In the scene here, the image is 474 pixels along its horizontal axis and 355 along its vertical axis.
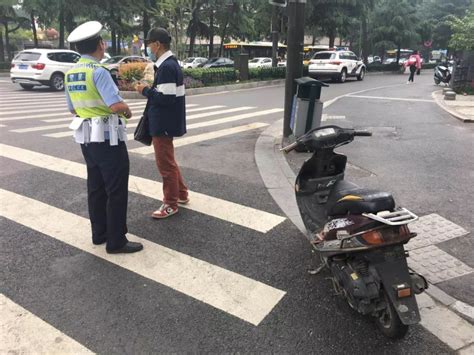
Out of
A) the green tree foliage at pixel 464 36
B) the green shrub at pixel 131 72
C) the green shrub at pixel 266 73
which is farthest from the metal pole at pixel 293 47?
the green shrub at pixel 266 73

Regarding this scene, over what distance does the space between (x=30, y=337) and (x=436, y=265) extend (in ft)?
10.9

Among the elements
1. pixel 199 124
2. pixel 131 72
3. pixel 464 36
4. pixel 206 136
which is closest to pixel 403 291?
pixel 206 136

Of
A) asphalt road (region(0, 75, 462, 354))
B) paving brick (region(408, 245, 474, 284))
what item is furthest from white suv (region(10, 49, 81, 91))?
paving brick (region(408, 245, 474, 284))

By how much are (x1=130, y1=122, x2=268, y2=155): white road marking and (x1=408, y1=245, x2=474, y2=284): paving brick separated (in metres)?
5.02

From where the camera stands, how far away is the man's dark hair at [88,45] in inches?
140

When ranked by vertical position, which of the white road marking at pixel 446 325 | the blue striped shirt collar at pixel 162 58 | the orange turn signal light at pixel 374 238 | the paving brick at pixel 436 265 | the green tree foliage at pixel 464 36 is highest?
the green tree foliage at pixel 464 36

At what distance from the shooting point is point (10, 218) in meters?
4.72

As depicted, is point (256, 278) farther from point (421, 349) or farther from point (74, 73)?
point (74, 73)

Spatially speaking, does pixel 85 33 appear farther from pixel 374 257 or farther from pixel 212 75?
pixel 212 75

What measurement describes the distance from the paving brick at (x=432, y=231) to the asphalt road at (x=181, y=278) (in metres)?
0.35

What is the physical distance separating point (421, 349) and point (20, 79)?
19055 millimetres

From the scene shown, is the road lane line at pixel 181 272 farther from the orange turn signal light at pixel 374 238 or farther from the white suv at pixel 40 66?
the white suv at pixel 40 66

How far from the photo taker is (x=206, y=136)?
9.16 meters

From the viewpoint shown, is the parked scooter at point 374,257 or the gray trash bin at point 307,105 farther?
the gray trash bin at point 307,105
